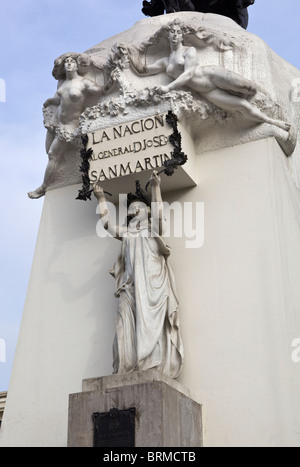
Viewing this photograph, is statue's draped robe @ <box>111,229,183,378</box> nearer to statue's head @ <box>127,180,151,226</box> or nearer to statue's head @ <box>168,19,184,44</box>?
statue's head @ <box>127,180,151,226</box>

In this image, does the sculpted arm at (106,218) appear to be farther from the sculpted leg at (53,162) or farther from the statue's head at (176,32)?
the statue's head at (176,32)

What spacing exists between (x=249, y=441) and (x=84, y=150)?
4.00 metres

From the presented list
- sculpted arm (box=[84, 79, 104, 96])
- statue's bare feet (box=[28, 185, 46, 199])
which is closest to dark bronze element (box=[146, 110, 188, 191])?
sculpted arm (box=[84, 79, 104, 96])

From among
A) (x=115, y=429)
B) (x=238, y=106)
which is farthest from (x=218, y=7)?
(x=115, y=429)

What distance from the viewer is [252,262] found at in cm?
915

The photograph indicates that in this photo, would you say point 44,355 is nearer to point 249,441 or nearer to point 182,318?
point 182,318

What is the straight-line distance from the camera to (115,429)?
26.3 ft

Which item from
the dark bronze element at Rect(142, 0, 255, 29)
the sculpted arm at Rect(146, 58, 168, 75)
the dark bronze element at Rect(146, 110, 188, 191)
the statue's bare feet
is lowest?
the dark bronze element at Rect(146, 110, 188, 191)

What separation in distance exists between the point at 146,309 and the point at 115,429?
1.36m

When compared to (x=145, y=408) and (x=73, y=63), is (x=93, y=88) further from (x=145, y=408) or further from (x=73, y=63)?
(x=145, y=408)

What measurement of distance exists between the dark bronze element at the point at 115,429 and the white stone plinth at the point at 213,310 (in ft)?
3.23

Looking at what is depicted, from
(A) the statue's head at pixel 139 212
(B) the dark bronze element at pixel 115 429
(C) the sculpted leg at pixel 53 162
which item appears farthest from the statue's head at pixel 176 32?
(B) the dark bronze element at pixel 115 429

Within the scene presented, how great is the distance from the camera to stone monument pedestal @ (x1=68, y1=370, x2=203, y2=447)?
787cm

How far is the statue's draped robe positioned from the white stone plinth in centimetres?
34
